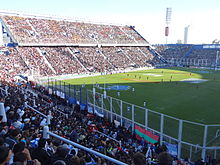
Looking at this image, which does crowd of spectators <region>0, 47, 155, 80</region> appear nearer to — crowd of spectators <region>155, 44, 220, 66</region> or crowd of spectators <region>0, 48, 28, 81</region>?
crowd of spectators <region>0, 48, 28, 81</region>

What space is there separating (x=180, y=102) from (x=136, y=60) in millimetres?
40977

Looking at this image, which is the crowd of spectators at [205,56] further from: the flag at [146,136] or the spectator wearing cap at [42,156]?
the spectator wearing cap at [42,156]

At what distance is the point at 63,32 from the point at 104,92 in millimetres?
44123

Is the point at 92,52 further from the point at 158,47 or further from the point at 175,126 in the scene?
the point at 175,126

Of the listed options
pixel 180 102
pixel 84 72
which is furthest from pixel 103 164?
pixel 84 72

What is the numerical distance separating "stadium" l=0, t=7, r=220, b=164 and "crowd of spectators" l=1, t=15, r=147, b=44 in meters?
0.31

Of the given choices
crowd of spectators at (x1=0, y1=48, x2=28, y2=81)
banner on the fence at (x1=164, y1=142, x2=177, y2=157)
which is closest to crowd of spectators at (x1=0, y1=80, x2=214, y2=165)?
banner on the fence at (x1=164, y1=142, x2=177, y2=157)

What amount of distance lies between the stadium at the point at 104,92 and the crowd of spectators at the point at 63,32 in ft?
1.03

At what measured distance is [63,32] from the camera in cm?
5838

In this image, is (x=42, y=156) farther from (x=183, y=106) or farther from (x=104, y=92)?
(x=183, y=106)

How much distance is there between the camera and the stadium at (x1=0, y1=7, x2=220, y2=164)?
27.1 ft

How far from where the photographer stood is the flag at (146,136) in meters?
11.8

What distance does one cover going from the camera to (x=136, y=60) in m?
62.5

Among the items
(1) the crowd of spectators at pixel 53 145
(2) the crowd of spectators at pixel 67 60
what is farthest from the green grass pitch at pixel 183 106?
(2) the crowd of spectators at pixel 67 60
